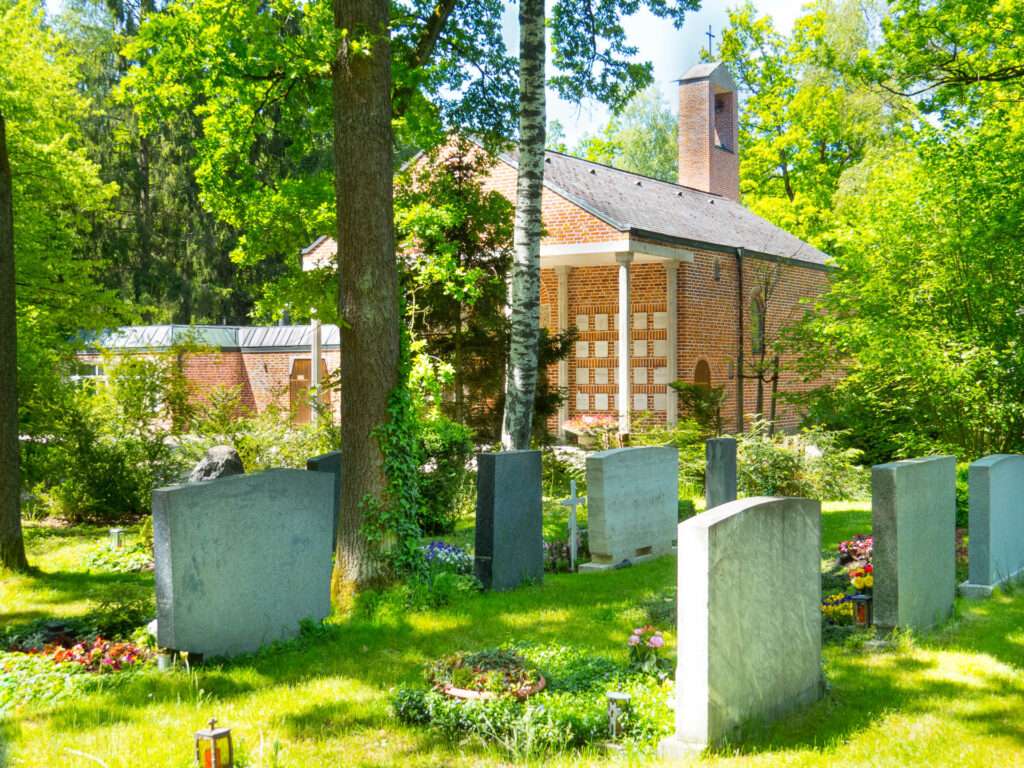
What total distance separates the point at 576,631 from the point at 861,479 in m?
9.52

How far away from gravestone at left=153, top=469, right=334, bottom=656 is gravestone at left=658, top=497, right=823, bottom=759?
3.21 m

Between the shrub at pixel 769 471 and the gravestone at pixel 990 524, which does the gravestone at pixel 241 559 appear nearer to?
the gravestone at pixel 990 524

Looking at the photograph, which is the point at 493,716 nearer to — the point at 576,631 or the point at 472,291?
the point at 576,631

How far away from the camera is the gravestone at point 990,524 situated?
310 inches

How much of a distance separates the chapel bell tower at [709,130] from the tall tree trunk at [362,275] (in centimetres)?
2412

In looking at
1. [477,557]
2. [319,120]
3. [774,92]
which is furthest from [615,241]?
[774,92]

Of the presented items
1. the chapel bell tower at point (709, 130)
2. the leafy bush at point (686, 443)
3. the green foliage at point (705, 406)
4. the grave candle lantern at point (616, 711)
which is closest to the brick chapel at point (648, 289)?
the leafy bush at point (686, 443)

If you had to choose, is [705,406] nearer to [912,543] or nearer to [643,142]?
[912,543]

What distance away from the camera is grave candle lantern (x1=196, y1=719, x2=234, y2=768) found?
368 centimetres

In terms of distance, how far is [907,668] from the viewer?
579 cm

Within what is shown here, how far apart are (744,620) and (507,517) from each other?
12.5 ft

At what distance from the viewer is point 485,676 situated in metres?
4.99

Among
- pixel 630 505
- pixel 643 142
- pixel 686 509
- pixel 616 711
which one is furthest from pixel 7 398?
pixel 643 142

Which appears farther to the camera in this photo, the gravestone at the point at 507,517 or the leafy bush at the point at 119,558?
the leafy bush at the point at 119,558
